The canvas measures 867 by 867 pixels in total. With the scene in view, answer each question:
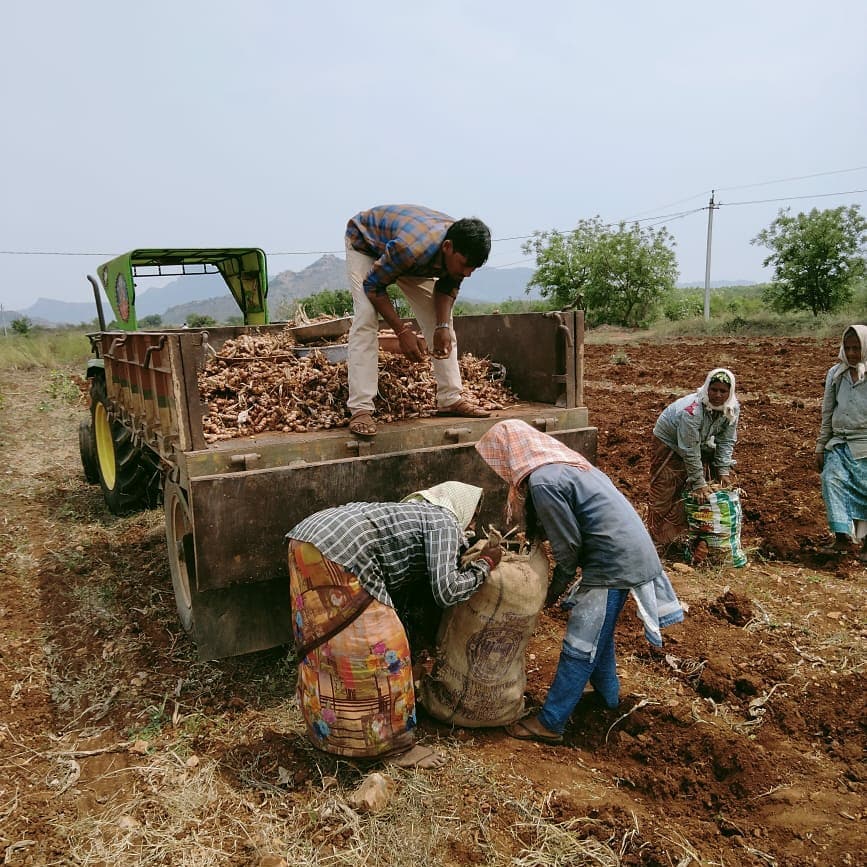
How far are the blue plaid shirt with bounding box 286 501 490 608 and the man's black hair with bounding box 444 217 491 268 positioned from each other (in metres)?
1.39

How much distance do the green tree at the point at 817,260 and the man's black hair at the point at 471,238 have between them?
2718 cm

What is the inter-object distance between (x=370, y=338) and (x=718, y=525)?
9.49 feet

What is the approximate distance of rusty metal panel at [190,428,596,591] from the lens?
3129mm

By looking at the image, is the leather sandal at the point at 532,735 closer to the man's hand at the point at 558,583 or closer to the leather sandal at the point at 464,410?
the man's hand at the point at 558,583

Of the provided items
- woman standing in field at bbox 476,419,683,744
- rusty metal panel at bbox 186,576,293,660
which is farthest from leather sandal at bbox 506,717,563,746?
rusty metal panel at bbox 186,576,293,660

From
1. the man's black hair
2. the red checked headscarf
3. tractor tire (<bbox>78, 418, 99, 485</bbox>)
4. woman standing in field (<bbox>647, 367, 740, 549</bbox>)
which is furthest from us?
tractor tire (<bbox>78, 418, 99, 485</bbox>)

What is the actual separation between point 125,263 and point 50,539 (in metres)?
2.83

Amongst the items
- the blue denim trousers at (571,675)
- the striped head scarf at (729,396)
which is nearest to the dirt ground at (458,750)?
the blue denim trousers at (571,675)

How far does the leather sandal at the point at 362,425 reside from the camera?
3.66 metres

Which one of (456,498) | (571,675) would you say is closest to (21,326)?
(456,498)

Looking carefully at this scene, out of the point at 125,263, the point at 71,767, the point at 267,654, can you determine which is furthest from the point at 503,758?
the point at 125,263

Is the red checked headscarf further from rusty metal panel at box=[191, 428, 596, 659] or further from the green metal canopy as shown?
the green metal canopy

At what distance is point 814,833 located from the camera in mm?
2521

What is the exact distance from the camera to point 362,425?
3.67 metres
